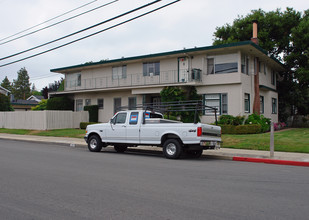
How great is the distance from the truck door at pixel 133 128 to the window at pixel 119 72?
49.7 feet

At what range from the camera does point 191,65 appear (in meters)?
23.9

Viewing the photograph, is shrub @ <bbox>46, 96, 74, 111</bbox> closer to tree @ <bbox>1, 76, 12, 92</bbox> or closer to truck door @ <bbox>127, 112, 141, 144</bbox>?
truck door @ <bbox>127, 112, 141, 144</bbox>

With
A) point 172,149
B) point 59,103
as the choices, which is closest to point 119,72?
point 59,103

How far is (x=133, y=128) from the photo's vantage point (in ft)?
42.7

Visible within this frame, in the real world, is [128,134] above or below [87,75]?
below

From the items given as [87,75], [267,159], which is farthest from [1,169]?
[87,75]

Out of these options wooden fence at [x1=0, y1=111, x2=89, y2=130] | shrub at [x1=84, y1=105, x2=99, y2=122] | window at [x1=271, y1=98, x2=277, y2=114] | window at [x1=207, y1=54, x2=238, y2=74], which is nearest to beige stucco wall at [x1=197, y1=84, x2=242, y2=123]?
Answer: window at [x1=207, y1=54, x2=238, y2=74]

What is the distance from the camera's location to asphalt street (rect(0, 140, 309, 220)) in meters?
4.87

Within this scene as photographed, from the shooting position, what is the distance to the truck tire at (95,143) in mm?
14078

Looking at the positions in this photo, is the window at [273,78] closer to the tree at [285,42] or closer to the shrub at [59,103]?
the tree at [285,42]

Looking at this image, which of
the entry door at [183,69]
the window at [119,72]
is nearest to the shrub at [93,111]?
the window at [119,72]

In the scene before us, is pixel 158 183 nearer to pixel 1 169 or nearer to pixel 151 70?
pixel 1 169

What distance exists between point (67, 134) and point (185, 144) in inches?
512

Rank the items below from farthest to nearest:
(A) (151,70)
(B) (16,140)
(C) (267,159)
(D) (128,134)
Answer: (A) (151,70), (B) (16,140), (D) (128,134), (C) (267,159)
